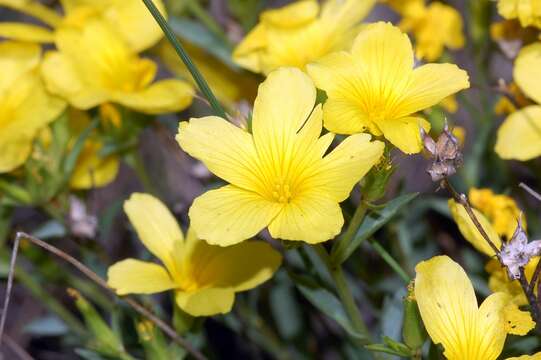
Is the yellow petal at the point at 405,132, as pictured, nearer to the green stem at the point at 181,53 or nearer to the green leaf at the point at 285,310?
the green stem at the point at 181,53

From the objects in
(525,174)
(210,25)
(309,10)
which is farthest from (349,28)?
(525,174)

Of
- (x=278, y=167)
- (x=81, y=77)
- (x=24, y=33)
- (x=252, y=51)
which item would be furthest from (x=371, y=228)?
(x=24, y=33)

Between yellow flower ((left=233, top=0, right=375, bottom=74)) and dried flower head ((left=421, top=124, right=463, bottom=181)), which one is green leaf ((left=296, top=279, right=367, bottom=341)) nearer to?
dried flower head ((left=421, top=124, right=463, bottom=181))

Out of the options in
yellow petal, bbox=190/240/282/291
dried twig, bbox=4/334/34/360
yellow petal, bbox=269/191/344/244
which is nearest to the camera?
yellow petal, bbox=269/191/344/244

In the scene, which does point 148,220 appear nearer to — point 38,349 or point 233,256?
point 233,256

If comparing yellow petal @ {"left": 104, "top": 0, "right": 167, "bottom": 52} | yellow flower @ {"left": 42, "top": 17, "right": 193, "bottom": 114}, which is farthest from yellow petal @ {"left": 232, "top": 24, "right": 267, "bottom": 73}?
yellow petal @ {"left": 104, "top": 0, "right": 167, "bottom": 52}

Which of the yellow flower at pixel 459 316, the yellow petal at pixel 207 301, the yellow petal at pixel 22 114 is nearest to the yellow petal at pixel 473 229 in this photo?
the yellow flower at pixel 459 316

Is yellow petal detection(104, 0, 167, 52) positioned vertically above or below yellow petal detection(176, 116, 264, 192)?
below
